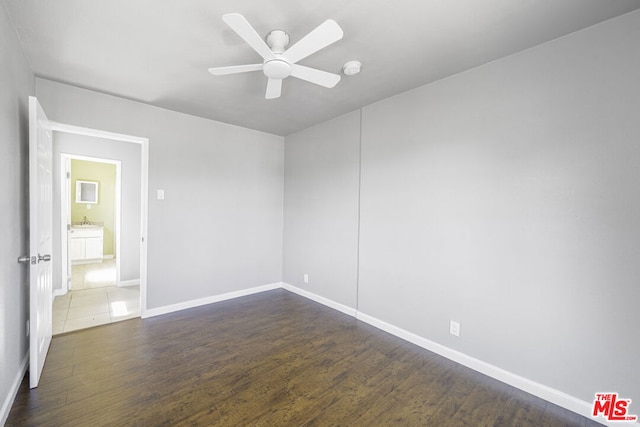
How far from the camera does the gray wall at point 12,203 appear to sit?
166 centimetres

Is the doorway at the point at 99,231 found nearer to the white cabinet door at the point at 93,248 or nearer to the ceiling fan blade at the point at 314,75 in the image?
the white cabinet door at the point at 93,248

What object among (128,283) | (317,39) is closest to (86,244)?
(128,283)

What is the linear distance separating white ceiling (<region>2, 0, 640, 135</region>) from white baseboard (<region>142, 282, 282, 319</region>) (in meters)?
2.58

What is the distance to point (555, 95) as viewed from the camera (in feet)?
6.35

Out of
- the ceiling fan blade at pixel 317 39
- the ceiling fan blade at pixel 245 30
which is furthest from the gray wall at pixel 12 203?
the ceiling fan blade at pixel 317 39

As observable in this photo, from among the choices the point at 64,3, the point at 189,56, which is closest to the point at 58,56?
the point at 64,3

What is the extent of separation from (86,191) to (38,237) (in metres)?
5.39

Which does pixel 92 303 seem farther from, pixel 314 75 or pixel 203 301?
pixel 314 75

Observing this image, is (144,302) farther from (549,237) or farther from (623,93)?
(623,93)

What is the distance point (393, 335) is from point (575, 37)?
9.61ft

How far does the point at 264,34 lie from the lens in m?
1.90

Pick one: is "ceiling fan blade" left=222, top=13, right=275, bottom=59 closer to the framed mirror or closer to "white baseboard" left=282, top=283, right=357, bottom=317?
"white baseboard" left=282, top=283, right=357, bottom=317

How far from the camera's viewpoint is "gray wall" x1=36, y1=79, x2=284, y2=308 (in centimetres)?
304

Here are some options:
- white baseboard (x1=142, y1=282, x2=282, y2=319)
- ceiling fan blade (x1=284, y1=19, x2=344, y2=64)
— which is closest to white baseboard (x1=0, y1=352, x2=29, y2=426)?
white baseboard (x1=142, y1=282, x2=282, y2=319)
